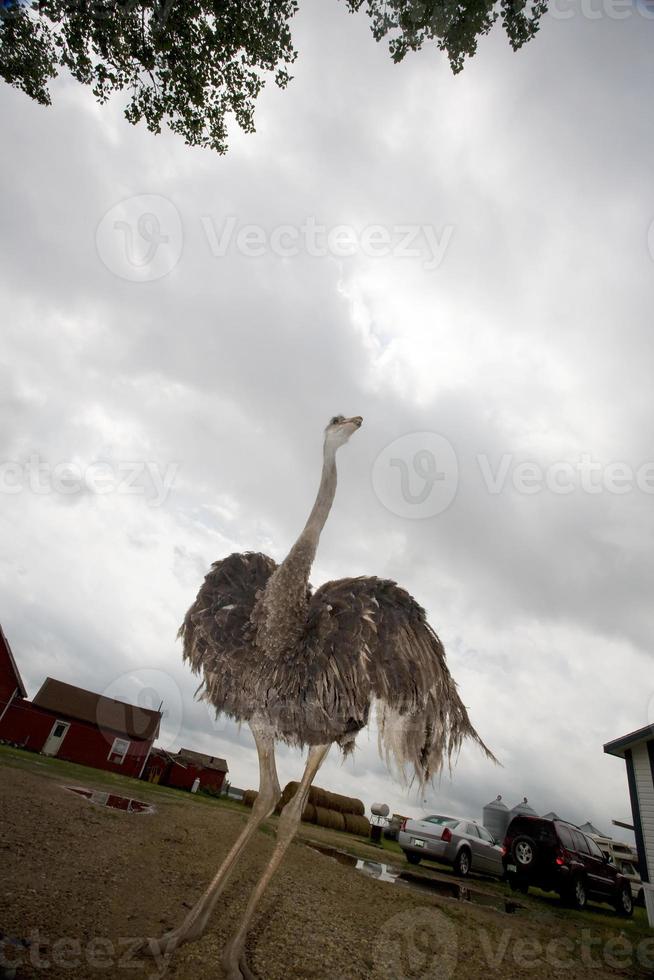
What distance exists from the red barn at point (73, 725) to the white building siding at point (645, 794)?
28.7m

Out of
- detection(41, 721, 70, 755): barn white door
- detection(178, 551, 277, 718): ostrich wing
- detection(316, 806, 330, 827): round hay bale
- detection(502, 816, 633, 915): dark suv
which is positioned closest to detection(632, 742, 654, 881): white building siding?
detection(502, 816, 633, 915): dark suv

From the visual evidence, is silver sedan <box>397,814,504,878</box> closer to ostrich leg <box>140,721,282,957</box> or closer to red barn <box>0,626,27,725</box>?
ostrich leg <box>140,721,282,957</box>

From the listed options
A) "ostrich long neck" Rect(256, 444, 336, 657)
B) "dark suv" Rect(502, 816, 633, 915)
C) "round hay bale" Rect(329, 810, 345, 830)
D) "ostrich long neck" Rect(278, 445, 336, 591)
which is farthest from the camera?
"round hay bale" Rect(329, 810, 345, 830)

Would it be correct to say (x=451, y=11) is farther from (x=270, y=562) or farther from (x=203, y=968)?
(x=203, y=968)

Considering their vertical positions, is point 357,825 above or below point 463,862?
above

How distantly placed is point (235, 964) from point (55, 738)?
3215 cm

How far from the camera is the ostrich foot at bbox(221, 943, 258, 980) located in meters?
3.85

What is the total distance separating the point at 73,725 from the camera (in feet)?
101

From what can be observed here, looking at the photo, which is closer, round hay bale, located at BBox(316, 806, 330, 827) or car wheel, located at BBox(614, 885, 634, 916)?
car wheel, located at BBox(614, 885, 634, 916)

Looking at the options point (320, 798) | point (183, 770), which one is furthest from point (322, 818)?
point (183, 770)

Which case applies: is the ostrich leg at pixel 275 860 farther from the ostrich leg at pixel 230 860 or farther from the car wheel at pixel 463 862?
the car wheel at pixel 463 862

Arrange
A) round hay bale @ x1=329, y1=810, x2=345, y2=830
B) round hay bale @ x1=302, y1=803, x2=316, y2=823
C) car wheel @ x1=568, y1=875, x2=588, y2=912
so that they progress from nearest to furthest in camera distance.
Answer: car wheel @ x1=568, y1=875, x2=588, y2=912, round hay bale @ x1=302, y1=803, x2=316, y2=823, round hay bale @ x1=329, y1=810, x2=345, y2=830

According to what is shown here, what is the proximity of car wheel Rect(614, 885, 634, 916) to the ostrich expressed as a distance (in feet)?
38.9

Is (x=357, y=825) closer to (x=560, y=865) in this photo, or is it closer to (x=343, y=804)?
(x=343, y=804)
